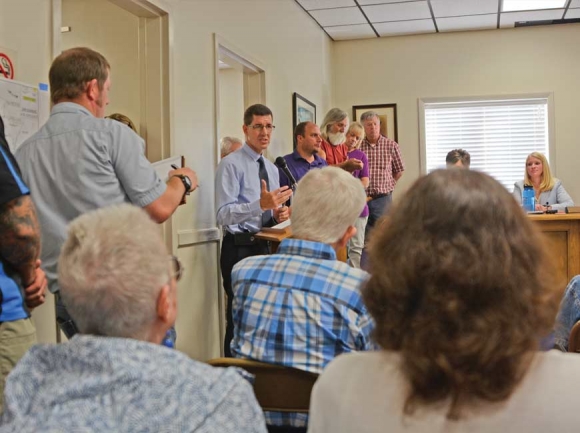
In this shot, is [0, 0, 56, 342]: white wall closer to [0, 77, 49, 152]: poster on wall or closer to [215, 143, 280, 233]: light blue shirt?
[0, 77, 49, 152]: poster on wall

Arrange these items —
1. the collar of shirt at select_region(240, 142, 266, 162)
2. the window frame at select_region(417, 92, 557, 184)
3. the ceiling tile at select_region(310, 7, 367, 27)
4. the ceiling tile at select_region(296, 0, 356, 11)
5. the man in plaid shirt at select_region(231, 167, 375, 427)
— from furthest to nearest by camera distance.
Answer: the window frame at select_region(417, 92, 557, 184), the ceiling tile at select_region(310, 7, 367, 27), the ceiling tile at select_region(296, 0, 356, 11), the collar of shirt at select_region(240, 142, 266, 162), the man in plaid shirt at select_region(231, 167, 375, 427)

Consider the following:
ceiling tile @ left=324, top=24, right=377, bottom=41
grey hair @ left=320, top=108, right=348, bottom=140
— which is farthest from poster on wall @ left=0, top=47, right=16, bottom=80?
ceiling tile @ left=324, top=24, right=377, bottom=41

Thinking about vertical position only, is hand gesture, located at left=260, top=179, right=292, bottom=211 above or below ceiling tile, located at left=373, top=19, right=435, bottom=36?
below

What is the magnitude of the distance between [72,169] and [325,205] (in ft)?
2.71

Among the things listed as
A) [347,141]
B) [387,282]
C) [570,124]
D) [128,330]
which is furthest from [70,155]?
[570,124]

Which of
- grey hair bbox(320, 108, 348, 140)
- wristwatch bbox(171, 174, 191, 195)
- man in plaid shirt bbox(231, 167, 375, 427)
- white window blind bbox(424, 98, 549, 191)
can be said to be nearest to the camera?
man in plaid shirt bbox(231, 167, 375, 427)

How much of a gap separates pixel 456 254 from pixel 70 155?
1.51 m

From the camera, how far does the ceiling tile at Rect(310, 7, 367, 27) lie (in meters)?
6.59

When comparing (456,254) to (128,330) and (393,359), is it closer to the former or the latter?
(393,359)

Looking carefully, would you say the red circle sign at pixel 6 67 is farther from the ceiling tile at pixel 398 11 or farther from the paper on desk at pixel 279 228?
the ceiling tile at pixel 398 11

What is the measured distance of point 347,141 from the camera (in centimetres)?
610

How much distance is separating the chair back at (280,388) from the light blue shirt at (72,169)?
913 millimetres

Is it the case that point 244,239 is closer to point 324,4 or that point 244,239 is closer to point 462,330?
point 462,330

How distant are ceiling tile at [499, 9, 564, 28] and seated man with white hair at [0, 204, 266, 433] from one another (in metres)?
6.70
